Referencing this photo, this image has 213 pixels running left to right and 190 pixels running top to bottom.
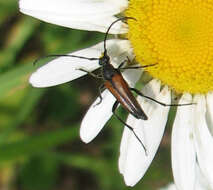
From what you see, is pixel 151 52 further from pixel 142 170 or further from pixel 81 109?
pixel 81 109

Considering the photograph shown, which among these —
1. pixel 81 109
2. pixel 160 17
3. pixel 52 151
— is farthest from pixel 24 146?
pixel 160 17

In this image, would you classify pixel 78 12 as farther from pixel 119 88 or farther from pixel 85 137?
pixel 85 137

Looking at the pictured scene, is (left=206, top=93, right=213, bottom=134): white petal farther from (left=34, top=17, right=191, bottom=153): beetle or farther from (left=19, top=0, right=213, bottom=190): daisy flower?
(left=34, top=17, right=191, bottom=153): beetle

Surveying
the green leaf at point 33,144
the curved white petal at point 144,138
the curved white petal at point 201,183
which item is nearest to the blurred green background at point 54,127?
the green leaf at point 33,144

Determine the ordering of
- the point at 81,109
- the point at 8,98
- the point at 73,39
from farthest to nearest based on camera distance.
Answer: the point at 81,109
the point at 8,98
the point at 73,39

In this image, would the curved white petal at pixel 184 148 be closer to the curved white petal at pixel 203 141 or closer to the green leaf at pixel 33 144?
the curved white petal at pixel 203 141

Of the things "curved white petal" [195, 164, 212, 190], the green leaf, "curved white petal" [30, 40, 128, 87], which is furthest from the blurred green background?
"curved white petal" [30, 40, 128, 87]
